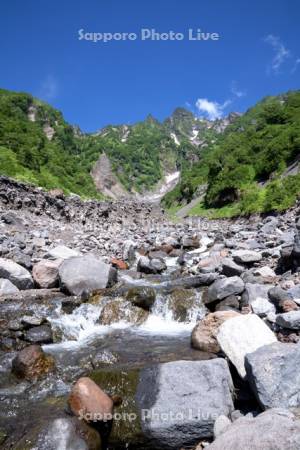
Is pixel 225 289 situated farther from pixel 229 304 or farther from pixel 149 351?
pixel 149 351

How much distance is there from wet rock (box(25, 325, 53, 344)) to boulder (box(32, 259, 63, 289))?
3284mm

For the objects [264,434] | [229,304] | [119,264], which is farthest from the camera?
[119,264]

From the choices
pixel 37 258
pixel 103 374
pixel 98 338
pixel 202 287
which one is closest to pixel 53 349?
pixel 98 338

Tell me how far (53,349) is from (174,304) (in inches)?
141

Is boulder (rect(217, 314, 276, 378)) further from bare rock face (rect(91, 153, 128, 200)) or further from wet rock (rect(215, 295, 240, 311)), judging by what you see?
bare rock face (rect(91, 153, 128, 200))

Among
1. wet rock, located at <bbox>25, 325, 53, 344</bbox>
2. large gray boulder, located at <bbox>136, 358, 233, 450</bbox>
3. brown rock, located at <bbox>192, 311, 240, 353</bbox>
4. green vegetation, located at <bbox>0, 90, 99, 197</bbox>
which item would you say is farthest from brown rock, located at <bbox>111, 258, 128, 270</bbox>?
green vegetation, located at <bbox>0, 90, 99, 197</bbox>

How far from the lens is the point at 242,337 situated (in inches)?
227

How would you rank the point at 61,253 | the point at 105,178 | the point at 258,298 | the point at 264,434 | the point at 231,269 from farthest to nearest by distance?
the point at 105,178, the point at 61,253, the point at 231,269, the point at 258,298, the point at 264,434

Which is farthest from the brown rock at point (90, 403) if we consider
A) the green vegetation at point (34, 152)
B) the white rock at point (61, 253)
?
the green vegetation at point (34, 152)

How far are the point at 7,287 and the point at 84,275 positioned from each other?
237 centimetres

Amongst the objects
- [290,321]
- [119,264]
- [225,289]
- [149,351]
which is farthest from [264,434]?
[119,264]

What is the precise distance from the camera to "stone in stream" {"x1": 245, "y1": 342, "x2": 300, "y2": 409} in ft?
14.6

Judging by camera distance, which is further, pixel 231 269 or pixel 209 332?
pixel 231 269

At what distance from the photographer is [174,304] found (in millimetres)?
9852
